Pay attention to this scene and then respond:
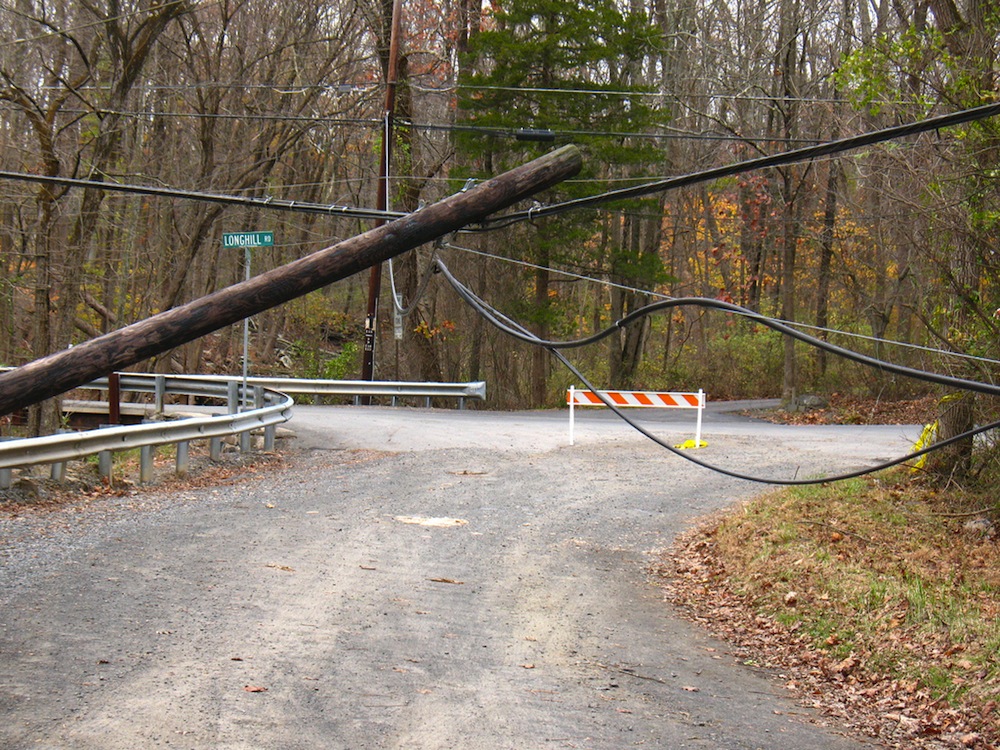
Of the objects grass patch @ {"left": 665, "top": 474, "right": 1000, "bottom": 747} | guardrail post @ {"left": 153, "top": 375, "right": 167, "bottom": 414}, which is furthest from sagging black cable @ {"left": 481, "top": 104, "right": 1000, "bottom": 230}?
guardrail post @ {"left": 153, "top": 375, "right": 167, "bottom": 414}

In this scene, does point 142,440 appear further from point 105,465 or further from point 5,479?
point 5,479

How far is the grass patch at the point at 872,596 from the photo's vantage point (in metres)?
6.23

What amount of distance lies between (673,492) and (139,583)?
7842mm

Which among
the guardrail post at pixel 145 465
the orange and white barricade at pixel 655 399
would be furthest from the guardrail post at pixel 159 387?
the orange and white barricade at pixel 655 399

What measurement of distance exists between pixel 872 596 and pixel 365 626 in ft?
13.2

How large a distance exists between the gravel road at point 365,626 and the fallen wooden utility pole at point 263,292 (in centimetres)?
164

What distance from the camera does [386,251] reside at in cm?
663

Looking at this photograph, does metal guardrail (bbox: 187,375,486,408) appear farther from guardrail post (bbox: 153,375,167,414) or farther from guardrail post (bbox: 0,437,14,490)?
guardrail post (bbox: 0,437,14,490)

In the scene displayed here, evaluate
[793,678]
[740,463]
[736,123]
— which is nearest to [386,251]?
[793,678]

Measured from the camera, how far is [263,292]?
6324mm

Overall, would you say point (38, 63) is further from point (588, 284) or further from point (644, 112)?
point (588, 284)

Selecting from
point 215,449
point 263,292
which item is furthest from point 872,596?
point 215,449

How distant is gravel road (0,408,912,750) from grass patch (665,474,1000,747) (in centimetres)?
51

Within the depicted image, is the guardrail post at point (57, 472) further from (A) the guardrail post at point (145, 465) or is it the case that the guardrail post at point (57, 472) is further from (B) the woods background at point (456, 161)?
(B) the woods background at point (456, 161)
